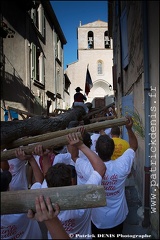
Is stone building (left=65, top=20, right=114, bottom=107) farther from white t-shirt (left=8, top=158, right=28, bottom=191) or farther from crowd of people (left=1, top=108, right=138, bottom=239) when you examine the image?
crowd of people (left=1, top=108, right=138, bottom=239)

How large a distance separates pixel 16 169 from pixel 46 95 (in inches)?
310

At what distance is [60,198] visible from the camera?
1199 mm

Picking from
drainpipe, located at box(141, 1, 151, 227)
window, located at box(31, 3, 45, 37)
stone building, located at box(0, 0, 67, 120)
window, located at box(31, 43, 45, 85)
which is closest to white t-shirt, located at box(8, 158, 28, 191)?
drainpipe, located at box(141, 1, 151, 227)

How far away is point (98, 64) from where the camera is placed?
1040 inches

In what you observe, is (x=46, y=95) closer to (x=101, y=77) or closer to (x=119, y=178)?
(x=119, y=178)

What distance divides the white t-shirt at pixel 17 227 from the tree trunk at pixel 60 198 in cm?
47

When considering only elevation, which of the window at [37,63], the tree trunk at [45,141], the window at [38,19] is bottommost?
the tree trunk at [45,141]

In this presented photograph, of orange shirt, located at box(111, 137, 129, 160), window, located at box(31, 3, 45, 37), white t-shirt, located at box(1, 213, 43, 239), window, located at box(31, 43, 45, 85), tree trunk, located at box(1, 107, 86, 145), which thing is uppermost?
window, located at box(31, 3, 45, 37)

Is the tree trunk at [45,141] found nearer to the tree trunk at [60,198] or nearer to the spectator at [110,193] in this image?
the spectator at [110,193]

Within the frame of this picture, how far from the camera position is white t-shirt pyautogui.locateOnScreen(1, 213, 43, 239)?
5.31 feet

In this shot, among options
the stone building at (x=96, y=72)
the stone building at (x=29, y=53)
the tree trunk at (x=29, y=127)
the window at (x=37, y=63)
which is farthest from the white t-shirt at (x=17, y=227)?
the stone building at (x=96, y=72)

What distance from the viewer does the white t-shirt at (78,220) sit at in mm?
1664

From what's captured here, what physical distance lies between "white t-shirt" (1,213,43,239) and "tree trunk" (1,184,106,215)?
0.47 metres

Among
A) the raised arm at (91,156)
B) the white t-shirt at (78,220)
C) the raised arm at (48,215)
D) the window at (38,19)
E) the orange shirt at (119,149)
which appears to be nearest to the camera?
the raised arm at (48,215)
